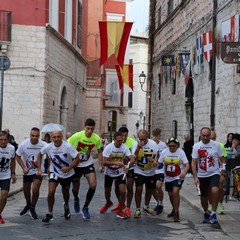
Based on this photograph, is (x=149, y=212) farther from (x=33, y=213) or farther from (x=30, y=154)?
(x=30, y=154)

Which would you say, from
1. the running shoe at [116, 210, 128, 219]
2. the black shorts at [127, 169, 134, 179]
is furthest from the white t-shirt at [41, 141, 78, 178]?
the black shorts at [127, 169, 134, 179]

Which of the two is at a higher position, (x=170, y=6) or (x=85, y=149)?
(x=170, y=6)

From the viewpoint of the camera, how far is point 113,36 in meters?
22.4

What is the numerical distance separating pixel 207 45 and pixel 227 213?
9.72m

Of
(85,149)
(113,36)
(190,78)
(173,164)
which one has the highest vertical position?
(113,36)

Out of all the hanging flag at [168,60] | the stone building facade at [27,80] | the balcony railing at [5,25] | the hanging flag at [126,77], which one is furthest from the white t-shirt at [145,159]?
the hanging flag at [126,77]

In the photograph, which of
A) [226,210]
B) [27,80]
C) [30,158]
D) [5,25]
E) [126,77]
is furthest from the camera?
[126,77]

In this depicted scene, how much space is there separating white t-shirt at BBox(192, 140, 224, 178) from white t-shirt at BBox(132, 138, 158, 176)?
3.44 ft

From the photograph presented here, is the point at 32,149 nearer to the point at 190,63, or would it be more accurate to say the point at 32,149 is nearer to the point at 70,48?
the point at 190,63

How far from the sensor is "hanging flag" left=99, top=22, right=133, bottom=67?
22.3 m

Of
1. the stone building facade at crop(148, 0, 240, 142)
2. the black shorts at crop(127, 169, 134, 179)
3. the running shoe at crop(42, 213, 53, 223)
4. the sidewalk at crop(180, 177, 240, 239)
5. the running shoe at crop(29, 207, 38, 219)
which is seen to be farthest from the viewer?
the stone building facade at crop(148, 0, 240, 142)

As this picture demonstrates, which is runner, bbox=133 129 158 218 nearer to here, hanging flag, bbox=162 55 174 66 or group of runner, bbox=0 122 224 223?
group of runner, bbox=0 122 224 223

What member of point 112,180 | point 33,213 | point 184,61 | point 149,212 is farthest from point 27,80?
point 33,213

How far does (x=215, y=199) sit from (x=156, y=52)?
75.7ft
